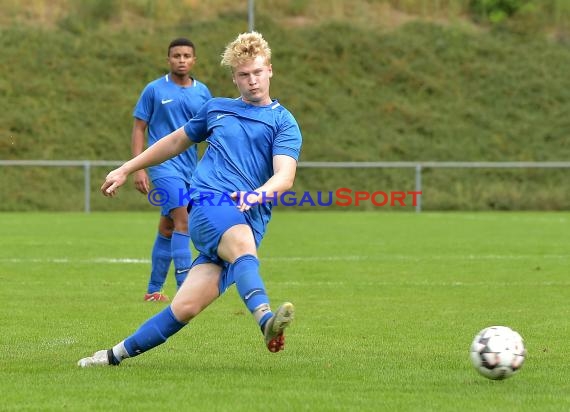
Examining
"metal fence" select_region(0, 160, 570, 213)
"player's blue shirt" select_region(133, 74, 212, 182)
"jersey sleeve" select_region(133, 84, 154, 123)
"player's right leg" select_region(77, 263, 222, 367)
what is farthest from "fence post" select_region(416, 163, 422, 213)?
"player's right leg" select_region(77, 263, 222, 367)

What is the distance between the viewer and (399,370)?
6.59 metres

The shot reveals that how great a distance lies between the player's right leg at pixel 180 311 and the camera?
647 centimetres

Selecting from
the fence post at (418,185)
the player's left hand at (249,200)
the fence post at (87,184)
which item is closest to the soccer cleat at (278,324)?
the player's left hand at (249,200)

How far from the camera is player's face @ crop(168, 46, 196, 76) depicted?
10.7m

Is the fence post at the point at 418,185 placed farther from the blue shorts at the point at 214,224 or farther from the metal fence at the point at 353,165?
the blue shorts at the point at 214,224

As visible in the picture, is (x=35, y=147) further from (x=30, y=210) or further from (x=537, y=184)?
(x=537, y=184)

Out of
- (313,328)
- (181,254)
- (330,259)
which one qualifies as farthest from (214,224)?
(330,259)

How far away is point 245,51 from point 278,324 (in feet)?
5.02

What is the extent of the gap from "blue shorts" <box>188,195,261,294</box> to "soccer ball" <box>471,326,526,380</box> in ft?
4.45

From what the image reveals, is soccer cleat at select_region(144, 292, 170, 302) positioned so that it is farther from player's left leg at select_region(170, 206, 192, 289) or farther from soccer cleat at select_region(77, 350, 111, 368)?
soccer cleat at select_region(77, 350, 111, 368)

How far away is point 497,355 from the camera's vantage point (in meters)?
6.12

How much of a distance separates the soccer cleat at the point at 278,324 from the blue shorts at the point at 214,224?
0.57 metres

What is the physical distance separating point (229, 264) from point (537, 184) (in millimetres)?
27244

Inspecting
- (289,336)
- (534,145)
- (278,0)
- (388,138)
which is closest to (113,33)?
(278,0)
